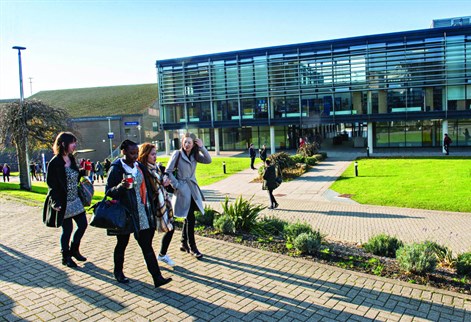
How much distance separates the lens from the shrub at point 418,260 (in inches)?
200

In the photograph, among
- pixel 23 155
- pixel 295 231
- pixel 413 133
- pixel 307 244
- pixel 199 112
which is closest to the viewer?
pixel 307 244

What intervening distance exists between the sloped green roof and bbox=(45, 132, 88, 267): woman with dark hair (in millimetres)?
46251

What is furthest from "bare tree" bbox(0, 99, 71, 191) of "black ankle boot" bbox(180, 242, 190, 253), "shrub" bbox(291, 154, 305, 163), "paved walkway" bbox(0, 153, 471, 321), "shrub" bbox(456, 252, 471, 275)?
"shrub" bbox(456, 252, 471, 275)

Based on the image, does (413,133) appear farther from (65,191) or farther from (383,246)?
(65,191)

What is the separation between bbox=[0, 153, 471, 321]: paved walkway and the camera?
13.6ft

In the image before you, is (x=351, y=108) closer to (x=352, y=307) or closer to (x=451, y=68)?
(x=451, y=68)

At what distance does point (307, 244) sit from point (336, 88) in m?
29.1

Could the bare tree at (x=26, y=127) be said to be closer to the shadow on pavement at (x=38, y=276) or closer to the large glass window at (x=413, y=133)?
the shadow on pavement at (x=38, y=276)

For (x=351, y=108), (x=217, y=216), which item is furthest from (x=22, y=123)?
(x=351, y=108)

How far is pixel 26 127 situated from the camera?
17281 millimetres

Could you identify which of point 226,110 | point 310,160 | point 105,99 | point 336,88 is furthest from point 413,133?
point 105,99

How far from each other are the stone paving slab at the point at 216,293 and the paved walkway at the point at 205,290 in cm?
1

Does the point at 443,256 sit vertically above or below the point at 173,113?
below

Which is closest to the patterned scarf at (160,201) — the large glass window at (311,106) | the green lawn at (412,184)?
the green lawn at (412,184)
